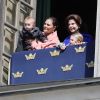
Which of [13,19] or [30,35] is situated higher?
[13,19]

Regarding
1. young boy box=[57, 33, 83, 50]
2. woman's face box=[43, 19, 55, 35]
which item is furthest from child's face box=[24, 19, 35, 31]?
young boy box=[57, 33, 83, 50]

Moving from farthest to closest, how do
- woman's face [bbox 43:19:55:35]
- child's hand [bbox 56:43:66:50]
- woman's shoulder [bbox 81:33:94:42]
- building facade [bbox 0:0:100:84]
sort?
building facade [bbox 0:0:100:84], woman's face [bbox 43:19:55:35], woman's shoulder [bbox 81:33:94:42], child's hand [bbox 56:43:66:50]

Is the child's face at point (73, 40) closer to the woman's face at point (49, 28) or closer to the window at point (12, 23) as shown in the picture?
the woman's face at point (49, 28)

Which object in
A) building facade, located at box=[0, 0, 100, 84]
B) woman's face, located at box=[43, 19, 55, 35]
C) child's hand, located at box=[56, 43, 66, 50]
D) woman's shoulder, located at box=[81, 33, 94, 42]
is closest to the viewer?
child's hand, located at box=[56, 43, 66, 50]

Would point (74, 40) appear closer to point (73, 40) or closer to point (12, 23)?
point (73, 40)

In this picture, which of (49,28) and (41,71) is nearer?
(41,71)

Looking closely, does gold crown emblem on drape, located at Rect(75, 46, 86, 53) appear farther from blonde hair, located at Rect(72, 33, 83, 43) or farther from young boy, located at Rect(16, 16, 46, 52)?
young boy, located at Rect(16, 16, 46, 52)

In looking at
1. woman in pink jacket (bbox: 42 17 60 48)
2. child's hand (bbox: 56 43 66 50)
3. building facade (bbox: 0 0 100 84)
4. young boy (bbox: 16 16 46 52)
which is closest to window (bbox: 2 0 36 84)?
building facade (bbox: 0 0 100 84)

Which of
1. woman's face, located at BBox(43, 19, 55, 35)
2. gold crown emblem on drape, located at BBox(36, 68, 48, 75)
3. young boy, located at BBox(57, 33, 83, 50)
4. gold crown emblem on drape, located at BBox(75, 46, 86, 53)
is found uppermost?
woman's face, located at BBox(43, 19, 55, 35)

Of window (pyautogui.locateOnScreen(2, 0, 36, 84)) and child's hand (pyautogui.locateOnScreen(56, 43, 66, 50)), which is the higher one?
window (pyautogui.locateOnScreen(2, 0, 36, 84))

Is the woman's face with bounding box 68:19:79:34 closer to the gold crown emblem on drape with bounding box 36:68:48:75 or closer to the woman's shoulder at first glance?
the woman's shoulder

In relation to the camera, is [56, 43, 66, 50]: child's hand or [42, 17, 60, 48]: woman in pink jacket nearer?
[56, 43, 66, 50]: child's hand

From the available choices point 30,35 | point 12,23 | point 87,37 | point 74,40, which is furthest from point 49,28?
point 12,23

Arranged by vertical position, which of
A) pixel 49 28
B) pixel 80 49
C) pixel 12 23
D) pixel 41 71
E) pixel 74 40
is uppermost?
pixel 12 23
